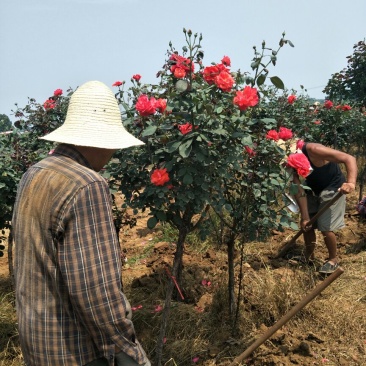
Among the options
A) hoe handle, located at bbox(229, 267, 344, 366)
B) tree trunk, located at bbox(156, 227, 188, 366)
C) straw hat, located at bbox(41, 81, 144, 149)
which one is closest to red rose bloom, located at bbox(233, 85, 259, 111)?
straw hat, located at bbox(41, 81, 144, 149)

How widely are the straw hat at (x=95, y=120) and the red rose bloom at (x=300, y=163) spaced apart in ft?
3.80

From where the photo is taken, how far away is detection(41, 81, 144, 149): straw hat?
1.32m

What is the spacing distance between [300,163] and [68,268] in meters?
1.52

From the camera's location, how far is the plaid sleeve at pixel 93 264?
3.80ft

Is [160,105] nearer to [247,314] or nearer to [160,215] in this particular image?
[160,215]

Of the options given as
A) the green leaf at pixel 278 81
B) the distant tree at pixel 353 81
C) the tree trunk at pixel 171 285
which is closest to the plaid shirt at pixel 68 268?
the tree trunk at pixel 171 285

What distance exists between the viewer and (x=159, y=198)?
2082 mm

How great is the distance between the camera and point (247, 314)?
10.0ft

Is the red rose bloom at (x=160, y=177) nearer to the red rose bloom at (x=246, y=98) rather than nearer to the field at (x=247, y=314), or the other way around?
the red rose bloom at (x=246, y=98)

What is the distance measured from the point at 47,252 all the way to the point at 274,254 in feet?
11.4

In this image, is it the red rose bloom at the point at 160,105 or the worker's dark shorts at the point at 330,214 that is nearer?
the red rose bloom at the point at 160,105

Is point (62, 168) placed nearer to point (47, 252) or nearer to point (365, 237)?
point (47, 252)

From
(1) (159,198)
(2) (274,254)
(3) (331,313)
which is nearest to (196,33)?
(1) (159,198)

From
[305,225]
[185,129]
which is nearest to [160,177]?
[185,129]
